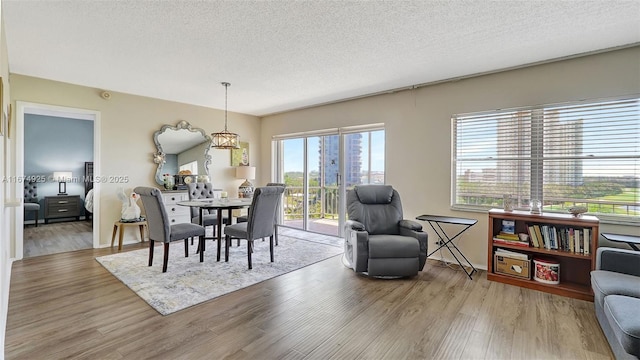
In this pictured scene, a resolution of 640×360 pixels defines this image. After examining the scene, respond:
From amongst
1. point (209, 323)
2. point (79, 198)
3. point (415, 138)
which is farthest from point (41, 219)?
point (415, 138)

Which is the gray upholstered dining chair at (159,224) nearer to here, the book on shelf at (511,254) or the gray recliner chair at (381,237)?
the gray recliner chair at (381,237)

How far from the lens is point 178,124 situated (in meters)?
5.29

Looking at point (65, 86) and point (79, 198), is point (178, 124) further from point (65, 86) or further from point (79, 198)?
point (79, 198)

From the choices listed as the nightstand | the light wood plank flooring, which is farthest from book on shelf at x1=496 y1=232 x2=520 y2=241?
the nightstand

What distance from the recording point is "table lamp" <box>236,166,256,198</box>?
6.04 m

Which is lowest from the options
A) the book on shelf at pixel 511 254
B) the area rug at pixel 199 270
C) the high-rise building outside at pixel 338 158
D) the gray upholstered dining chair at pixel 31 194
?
the area rug at pixel 199 270

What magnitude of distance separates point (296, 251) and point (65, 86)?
13.3ft

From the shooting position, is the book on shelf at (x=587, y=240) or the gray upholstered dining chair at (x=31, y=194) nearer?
the book on shelf at (x=587, y=240)

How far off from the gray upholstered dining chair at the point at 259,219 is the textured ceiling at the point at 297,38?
1.51 m

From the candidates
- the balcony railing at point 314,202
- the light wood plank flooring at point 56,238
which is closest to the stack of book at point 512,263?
the balcony railing at point 314,202

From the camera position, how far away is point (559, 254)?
2.94 m

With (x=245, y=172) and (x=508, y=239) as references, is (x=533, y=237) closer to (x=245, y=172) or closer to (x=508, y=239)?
(x=508, y=239)

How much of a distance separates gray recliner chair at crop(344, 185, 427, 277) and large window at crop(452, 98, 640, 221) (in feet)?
2.93

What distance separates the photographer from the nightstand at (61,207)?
6488 millimetres
